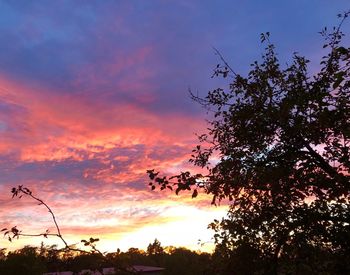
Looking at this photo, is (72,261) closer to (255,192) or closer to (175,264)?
(255,192)

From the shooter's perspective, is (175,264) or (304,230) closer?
(304,230)

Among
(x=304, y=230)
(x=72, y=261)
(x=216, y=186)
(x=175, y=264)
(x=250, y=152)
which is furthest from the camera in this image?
(x=175, y=264)

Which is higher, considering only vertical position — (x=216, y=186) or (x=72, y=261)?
(x=216, y=186)

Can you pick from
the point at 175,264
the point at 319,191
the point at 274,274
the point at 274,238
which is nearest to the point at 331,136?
the point at 319,191

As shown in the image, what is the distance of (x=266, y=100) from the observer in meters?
13.5

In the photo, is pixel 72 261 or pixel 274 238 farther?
pixel 274 238

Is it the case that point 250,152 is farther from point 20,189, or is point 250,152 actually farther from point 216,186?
point 20,189

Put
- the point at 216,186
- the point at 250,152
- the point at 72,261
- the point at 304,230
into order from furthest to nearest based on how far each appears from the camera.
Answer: the point at 250,152
the point at 304,230
the point at 216,186
the point at 72,261

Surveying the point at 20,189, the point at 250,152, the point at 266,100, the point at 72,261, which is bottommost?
the point at 72,261

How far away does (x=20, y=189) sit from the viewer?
17.5 ft

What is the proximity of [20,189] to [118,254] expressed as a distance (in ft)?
4.69

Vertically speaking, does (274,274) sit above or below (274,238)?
below

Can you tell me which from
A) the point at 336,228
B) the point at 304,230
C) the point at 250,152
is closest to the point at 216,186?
the point at 250,152

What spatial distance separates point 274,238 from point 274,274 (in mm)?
1008
